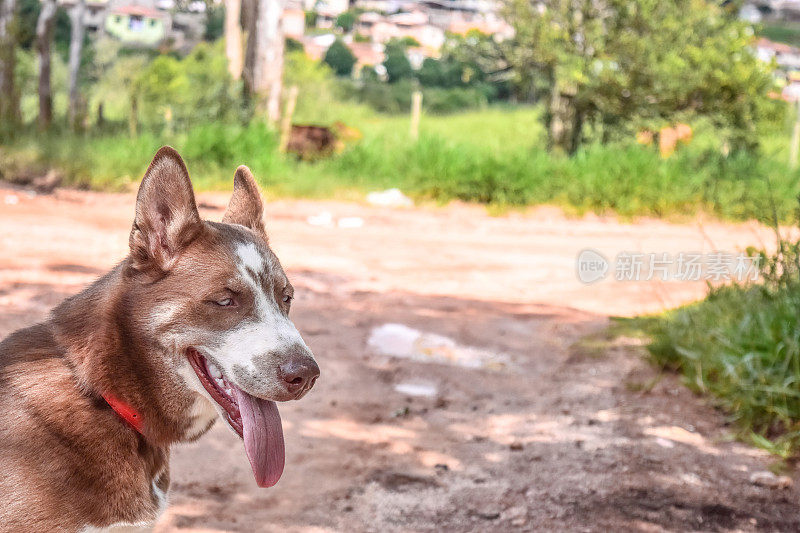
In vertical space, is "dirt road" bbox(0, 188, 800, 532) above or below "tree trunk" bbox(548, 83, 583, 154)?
below

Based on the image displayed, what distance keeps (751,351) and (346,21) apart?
27264mm

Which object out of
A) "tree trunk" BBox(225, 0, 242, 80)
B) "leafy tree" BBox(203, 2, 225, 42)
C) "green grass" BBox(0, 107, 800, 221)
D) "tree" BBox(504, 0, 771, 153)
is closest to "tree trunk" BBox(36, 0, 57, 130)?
"green grass" BBox(0, 107, 800, 221)

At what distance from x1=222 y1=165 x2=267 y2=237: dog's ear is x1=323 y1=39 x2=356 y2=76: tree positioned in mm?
26227

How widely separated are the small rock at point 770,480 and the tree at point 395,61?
2703cm

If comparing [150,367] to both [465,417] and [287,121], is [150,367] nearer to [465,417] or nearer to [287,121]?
[465,417]

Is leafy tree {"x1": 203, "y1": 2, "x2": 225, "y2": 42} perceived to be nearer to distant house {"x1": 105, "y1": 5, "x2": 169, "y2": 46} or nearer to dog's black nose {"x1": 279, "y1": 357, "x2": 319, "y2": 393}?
distant house {"x1": 105, "y1": 5, "x2": 169, "y2": 46}

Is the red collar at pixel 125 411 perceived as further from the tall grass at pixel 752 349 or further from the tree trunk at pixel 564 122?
the tree trunk at pixel 564 122

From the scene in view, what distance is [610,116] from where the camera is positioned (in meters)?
16.1

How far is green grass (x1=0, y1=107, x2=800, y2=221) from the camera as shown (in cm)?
1341

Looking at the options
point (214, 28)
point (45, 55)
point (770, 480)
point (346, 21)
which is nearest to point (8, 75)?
point (45, 55)

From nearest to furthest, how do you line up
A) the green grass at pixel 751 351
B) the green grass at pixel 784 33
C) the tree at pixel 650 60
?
the green grass at pixel 751 351
the tree at pixel 650 60
the green grass at pixel 784 33

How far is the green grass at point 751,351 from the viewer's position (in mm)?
5020

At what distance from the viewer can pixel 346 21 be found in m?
30.8

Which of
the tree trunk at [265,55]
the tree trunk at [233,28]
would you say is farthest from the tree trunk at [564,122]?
the tree trunk at [233,28]
